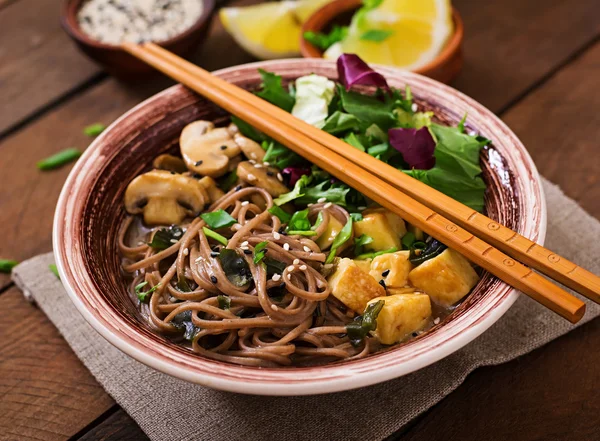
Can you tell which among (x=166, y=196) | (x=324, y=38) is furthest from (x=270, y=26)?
(x=166, y=196)

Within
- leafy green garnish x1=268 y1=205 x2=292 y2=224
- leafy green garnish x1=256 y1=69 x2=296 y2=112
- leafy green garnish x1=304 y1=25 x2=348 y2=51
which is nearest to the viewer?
leafy green garnish x1=268 y1=205 x2=292 y2=224

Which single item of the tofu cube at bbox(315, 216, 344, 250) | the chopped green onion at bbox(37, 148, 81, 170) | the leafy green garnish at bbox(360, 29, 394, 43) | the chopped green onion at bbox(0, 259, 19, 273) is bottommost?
the chopped green onion at bbox(0, 259, 19, 273)

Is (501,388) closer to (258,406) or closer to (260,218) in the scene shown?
(258,406)

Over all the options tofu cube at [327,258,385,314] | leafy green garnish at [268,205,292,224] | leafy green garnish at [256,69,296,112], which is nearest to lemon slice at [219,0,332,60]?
leafy green garnish at [256,69,296,112]

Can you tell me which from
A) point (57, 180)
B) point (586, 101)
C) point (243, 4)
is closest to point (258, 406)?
point (57, 180)

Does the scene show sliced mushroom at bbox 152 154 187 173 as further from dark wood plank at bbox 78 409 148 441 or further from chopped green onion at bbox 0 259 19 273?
dark wood plank at bbox 78 409 148 441

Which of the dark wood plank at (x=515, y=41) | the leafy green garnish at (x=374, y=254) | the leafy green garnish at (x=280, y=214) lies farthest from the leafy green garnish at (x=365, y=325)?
the dark wood plank at (x=515, y=41)
